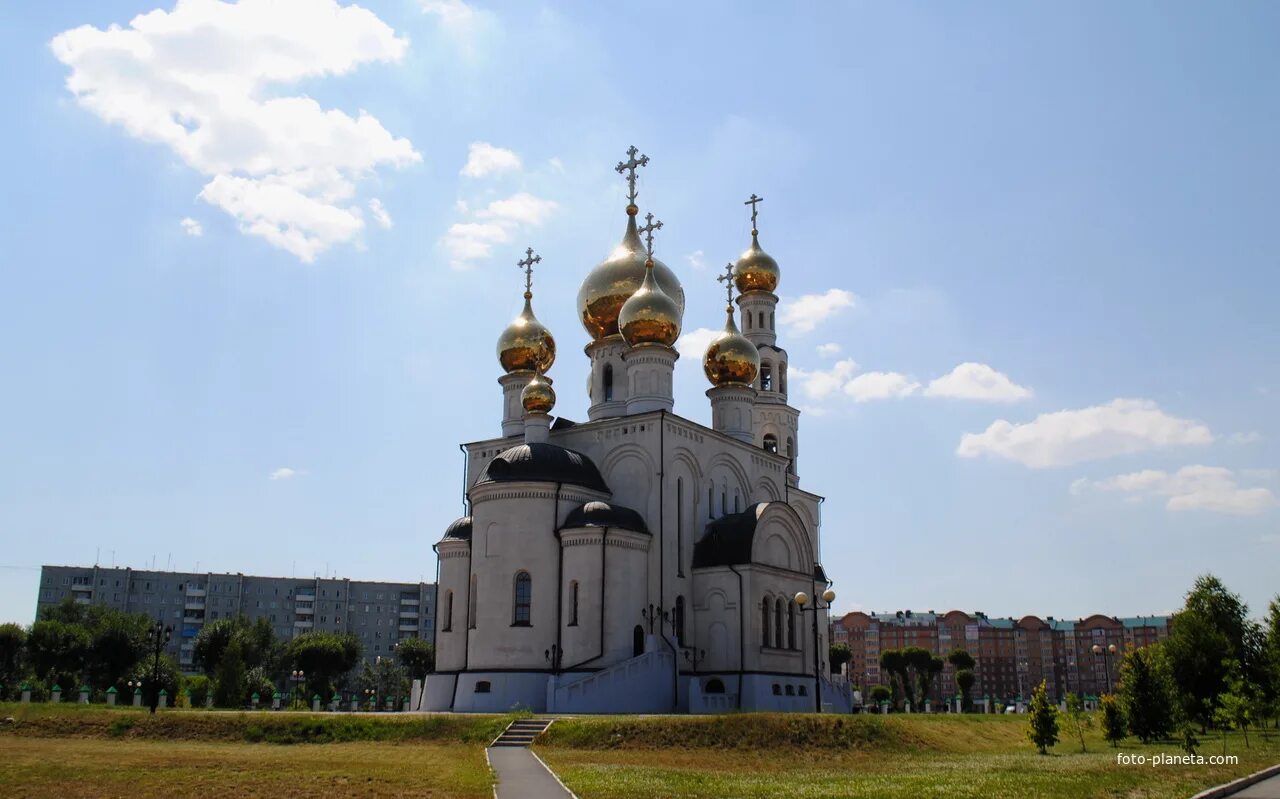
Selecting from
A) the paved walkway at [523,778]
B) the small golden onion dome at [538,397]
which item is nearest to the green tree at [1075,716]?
the paved walkway at [523,778]

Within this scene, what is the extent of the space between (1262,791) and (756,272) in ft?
101

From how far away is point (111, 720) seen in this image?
26312mm

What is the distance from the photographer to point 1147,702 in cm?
2306

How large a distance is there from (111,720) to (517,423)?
16.0 metres

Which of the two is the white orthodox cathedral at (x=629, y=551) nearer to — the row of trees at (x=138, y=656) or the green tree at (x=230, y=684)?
the green tree at (x=230, y=684)

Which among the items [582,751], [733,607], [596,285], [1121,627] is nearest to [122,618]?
[596,285]

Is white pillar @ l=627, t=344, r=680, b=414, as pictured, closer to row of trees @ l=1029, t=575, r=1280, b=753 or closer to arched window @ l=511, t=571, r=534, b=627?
arched window @ l=511, t=571, r=534, b=627

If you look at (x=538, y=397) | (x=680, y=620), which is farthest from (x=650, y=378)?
(x=680, y=620)

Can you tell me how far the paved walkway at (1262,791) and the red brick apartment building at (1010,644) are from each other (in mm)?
91908

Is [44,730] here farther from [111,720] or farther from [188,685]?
[188,685]

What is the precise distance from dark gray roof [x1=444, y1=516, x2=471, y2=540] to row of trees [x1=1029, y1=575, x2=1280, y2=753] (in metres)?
18.3

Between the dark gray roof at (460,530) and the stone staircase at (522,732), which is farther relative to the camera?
the dark gray roof at (460,530)

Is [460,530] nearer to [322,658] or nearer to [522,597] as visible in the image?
[522,597]

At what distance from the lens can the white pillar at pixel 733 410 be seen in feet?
124
